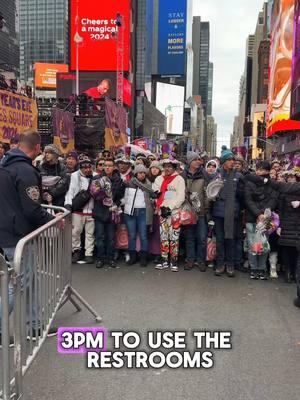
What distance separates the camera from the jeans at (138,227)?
7.93 meters

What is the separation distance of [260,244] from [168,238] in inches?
60.3

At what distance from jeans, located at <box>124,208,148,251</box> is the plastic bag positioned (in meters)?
1.86

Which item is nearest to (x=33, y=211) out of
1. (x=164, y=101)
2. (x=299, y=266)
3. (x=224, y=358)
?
(x=224, y=358)

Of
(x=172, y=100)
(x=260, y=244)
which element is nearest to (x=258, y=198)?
(x=260, y=244)

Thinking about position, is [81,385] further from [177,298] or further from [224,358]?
[177,298]

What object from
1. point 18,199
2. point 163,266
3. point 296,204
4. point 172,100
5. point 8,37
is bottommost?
point 163,266

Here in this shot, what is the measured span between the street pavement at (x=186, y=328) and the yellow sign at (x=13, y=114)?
12.2ft

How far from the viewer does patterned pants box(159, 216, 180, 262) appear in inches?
303

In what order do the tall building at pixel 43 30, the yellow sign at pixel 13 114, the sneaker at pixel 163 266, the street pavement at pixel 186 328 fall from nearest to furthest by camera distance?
the street pavement at pixel 186 328 → the sneaker at pixel 163 266 → the yellow sign at pixel 13 114 → the tall building at pixel 43 30

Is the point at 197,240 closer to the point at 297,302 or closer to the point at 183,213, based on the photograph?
the point at 183,213

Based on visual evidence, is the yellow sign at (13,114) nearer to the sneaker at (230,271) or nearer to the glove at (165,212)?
the glove at (165,212)

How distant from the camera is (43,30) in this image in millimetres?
88312

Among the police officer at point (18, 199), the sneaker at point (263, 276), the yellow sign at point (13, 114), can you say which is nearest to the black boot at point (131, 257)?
the sneaker at point (263, 276)

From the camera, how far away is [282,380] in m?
3.93
